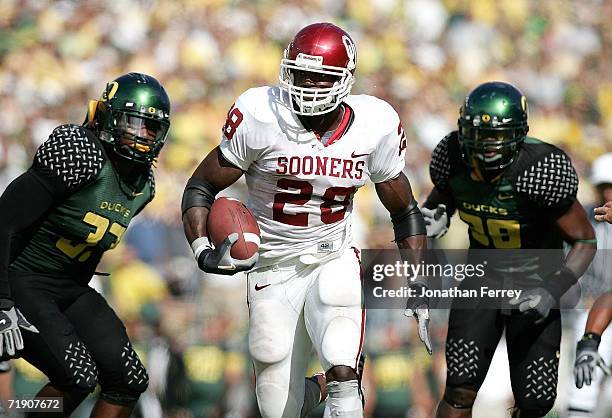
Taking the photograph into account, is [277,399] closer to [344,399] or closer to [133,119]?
[344,399]

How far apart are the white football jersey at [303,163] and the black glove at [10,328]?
1032mm

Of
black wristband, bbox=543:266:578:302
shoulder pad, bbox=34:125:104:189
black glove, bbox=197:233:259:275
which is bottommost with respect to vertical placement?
black wristband, bbox=543:266:578:302

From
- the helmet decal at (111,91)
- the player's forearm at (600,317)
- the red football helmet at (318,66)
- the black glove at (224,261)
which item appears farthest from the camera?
the player's forearm at (600,317)

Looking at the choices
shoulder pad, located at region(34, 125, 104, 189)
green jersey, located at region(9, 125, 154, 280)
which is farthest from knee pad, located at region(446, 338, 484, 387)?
shoulder pad, located at region(34, 125, 104, 189)

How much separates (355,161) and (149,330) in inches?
118

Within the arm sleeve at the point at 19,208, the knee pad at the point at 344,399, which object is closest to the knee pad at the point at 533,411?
the knee pad at the point at 344,399

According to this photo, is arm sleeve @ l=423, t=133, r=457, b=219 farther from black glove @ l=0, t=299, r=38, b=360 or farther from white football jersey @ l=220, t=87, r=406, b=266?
black glove @ l=0, t=299, r=38, b=360

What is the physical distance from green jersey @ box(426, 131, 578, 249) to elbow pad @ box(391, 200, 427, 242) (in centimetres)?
54

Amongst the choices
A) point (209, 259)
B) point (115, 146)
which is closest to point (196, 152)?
point (115, 146)

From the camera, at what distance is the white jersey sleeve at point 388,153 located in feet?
14.0

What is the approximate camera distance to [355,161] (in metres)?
4.21

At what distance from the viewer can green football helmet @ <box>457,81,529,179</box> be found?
4754 mm

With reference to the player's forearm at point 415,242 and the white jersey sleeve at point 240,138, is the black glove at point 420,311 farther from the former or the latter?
the white jersey sleeve at point 240,138

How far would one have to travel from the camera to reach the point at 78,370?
4398 millimetres
